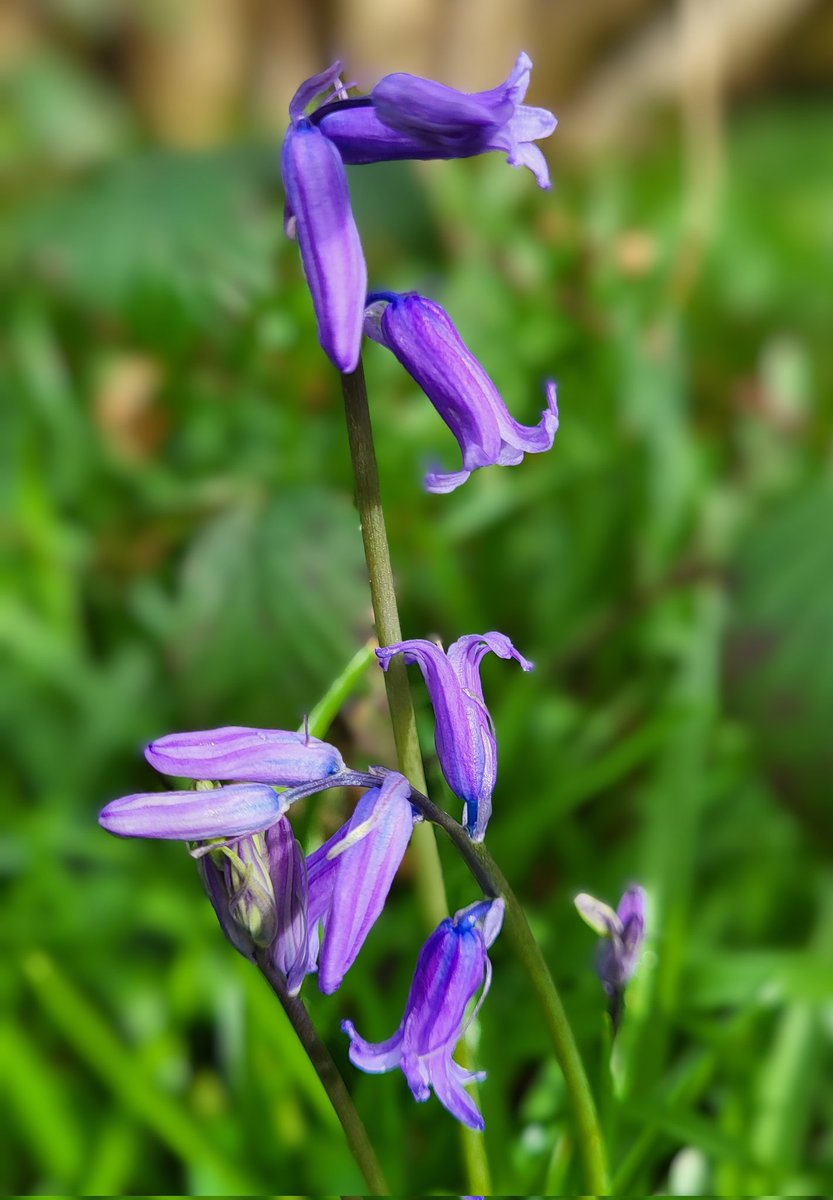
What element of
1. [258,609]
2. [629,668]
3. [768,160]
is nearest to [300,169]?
[258,609]

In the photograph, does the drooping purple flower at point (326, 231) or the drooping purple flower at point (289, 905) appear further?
the drooping purple flower at point (289, 905)

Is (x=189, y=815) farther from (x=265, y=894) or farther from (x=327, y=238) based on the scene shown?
(x=327, y=238)

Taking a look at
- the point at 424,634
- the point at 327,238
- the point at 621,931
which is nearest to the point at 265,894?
the point at 621,931

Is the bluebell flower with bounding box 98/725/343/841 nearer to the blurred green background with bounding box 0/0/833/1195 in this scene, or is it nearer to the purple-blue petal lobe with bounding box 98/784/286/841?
the purple-blue petal lobe with bounding box 98/784/286/841

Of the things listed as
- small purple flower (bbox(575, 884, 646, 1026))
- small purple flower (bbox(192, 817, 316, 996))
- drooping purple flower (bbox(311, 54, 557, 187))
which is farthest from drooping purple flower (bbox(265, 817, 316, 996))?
drooping purple flower (bbox(311, 54, 557, 187))

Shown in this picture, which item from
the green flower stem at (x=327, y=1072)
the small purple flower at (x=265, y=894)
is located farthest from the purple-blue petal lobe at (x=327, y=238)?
the green flower stem at (x=327, y=1072)

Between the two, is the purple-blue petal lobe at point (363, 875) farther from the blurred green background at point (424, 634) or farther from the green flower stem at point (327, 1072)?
the blurred green background at point (424, 634)

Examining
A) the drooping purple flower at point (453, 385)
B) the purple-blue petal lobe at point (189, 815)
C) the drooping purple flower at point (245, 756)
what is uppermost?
the drooping purple flower at point (453, 385)
